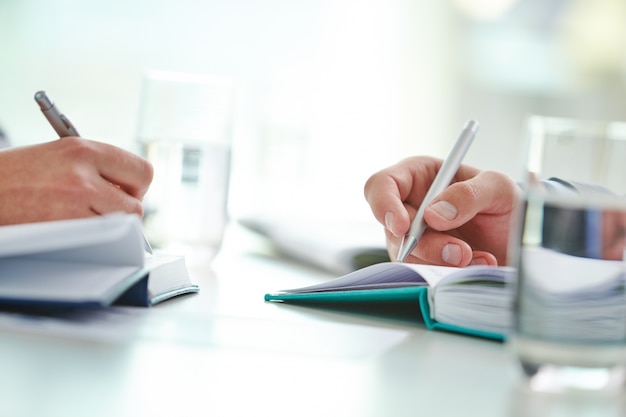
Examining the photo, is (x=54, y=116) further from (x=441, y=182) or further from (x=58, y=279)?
(x=441, y=182)

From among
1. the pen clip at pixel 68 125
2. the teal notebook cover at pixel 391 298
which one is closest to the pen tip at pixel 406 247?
the teal notebook cover at pixel 391 298

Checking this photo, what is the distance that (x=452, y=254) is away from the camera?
33.4 inches

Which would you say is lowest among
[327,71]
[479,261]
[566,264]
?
[479,261]

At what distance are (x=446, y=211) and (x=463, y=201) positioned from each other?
0.02m

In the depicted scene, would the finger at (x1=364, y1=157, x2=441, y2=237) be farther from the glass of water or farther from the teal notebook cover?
the glass of water

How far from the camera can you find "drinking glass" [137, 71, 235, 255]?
3.23 feet

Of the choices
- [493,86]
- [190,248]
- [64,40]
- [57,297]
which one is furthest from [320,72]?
[57,297]

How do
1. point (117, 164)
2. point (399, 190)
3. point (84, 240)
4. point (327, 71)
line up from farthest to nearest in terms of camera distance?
point (327, 71) < point (399, 190) < point (117, 164) < point (84, 240)

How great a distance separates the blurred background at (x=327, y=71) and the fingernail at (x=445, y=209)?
1389mm

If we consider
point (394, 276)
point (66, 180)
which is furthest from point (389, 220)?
point (66, 180)

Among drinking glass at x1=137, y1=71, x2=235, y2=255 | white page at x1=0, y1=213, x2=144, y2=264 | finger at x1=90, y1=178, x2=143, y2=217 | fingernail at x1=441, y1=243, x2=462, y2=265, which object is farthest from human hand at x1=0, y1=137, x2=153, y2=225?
fingernail at x1=441, y1=243, x2=462, y2=265

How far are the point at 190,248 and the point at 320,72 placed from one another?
1613 mm

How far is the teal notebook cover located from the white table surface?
0.01 metres

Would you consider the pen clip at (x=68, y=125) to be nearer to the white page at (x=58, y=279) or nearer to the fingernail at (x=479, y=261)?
the white page at (x=58, y=279)
